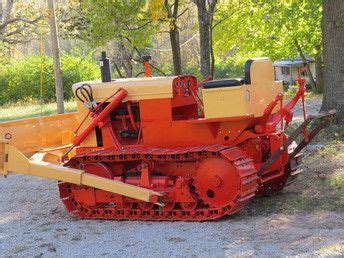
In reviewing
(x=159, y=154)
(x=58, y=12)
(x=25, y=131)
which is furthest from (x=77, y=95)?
(x=58, y=12)

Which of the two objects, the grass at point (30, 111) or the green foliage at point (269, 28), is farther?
the grass at point (30, 111)

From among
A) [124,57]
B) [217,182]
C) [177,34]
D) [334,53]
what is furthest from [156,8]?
[124,57]

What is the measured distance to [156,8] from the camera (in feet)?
56.0

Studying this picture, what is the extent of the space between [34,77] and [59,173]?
3321cm

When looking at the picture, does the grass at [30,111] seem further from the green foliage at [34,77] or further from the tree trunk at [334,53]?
the tree trunk at [334,53]

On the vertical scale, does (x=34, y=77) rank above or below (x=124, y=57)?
below

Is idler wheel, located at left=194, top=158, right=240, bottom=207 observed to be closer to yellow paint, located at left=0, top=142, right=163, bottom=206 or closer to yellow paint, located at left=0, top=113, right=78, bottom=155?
yellow paint, located at left=0, top=142, right=163, bottom=206

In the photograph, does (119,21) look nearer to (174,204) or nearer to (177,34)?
(177,34)

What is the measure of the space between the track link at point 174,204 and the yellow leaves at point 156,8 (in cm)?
906

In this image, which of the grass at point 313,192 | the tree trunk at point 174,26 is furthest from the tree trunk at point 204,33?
the grass at point 313,192

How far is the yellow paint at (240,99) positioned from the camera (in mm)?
7781

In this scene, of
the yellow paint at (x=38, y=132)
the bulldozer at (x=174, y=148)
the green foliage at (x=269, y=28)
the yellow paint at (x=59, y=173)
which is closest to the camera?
the bulldozer at (x=174, y=148)

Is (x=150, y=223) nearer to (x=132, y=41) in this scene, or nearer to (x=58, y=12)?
(x=132, y=41)

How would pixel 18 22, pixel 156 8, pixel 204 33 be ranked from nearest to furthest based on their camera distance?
1. pixel 204 33
2. pixel 156 8
3. pixel 18 22
